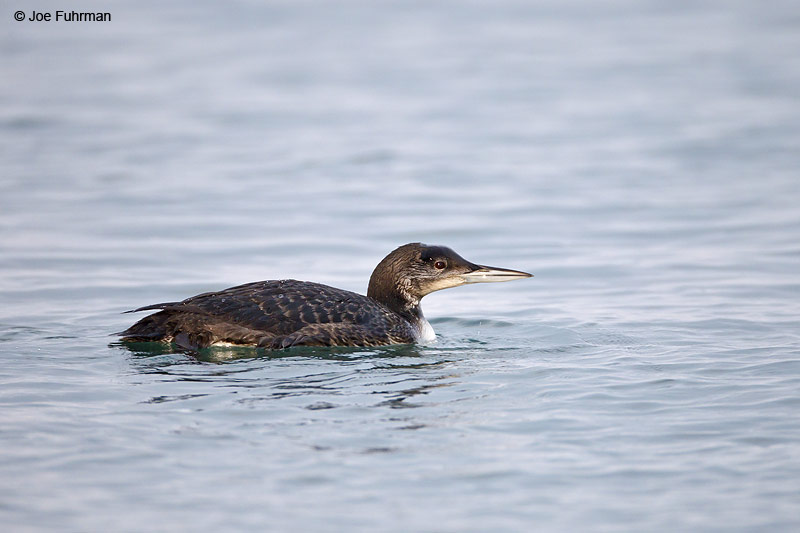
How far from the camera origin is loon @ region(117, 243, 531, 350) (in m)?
7.95

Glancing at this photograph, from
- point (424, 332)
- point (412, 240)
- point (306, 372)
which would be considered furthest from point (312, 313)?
point (412, 240)

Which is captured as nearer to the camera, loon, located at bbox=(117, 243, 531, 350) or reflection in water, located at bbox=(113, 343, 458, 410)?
reflection in water, located at bbox=(113, 343, 458, 410)

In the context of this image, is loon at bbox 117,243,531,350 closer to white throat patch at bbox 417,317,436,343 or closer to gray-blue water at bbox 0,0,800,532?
white throat patch at bbox 417,317,436,343

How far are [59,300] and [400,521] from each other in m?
5.67

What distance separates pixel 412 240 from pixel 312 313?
4069 mm

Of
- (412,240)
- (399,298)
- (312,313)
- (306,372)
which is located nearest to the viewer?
(306,372)

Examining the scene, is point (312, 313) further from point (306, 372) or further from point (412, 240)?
point (412, 240)

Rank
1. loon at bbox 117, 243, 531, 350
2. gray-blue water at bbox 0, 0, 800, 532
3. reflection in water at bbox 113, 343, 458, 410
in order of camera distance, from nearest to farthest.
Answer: gray-blue water at bbox 0, 0, 800, 532, reflection in water at bbox 113, 343, 458, 410, loon at bbox 117, 243, 531, 350

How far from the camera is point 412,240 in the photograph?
12.1 metres

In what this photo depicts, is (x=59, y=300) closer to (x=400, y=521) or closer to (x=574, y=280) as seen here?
(x=574, y=280)

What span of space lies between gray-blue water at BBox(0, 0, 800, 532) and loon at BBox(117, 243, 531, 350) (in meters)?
0.20

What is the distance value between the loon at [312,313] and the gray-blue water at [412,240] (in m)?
0.20

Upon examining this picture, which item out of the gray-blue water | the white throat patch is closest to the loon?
the white throat patch

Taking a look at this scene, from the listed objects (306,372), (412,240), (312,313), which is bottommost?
(306,372)
